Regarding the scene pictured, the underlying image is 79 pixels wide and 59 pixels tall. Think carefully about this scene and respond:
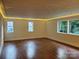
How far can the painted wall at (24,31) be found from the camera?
410 inches

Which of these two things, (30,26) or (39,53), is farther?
(30,26)

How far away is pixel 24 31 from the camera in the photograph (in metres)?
11.1

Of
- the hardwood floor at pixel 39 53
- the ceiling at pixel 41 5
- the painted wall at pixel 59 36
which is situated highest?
the ceiling at pixel 41 5

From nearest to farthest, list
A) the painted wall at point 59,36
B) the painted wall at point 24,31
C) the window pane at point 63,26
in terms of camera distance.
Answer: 1. the painted wall at point 59,36
2. the window pane at point 63,26
3. the painted wall at point 24,31

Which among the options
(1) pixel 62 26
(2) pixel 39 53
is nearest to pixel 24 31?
(1) pixel 62 26

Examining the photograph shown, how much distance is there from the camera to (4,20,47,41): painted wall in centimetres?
1042

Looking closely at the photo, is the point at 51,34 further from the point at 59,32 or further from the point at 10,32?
the point at 10,32

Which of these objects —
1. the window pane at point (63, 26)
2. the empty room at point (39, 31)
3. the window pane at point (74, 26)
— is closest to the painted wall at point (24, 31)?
the empty room at point (39, 31)

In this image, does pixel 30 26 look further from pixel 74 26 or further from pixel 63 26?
pixel 74 26

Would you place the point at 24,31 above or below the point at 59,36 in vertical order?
above

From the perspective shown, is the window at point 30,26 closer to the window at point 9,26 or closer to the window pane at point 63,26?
the window at point 9,26

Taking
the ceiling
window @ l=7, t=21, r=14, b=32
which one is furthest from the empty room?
the ceiling

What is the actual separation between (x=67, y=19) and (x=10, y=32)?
4.98m

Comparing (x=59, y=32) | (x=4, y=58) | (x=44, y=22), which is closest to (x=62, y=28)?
(x=59, y=32)
